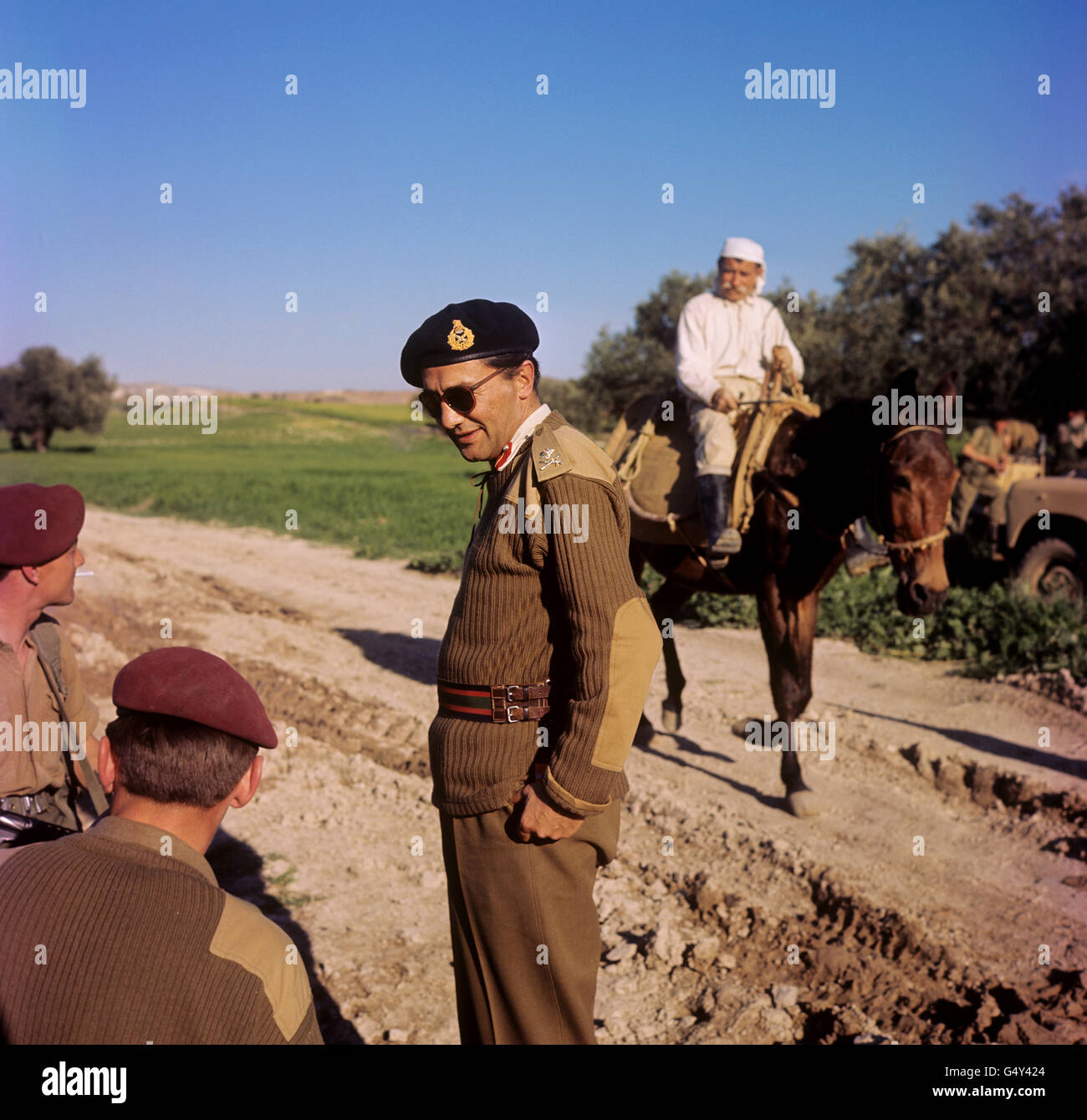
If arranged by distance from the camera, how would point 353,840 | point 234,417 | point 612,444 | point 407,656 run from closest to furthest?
point 353,840
point 612,444
point 407,656
point 234,417

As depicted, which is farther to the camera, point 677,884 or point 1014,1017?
point 677,884

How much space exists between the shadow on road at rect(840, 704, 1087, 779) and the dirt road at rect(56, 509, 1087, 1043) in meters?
0.03

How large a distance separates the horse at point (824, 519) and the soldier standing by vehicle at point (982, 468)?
924 centimetres

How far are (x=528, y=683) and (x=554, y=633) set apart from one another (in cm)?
15

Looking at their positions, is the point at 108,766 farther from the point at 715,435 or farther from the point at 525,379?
the point at 715,435

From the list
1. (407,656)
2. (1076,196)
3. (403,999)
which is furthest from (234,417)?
(403,999)

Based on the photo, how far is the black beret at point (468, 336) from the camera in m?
2.60

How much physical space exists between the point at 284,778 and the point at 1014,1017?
Result: 14.5ft

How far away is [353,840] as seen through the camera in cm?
564

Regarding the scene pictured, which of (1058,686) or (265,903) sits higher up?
(1058,686)

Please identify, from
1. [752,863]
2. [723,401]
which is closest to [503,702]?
[752,863]

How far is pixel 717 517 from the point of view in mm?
6199
